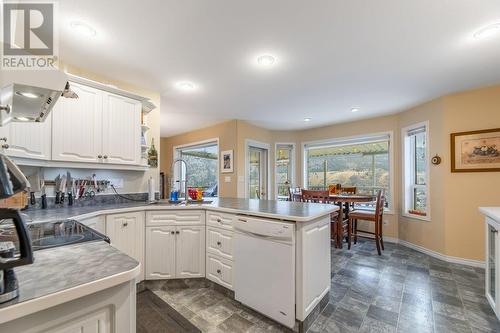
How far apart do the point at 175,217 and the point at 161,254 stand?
0.42 m

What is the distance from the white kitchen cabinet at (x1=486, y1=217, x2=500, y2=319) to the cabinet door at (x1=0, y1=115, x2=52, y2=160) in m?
3.75

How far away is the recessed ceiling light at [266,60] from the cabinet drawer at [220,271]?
204 centimetres

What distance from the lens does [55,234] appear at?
1.18 m

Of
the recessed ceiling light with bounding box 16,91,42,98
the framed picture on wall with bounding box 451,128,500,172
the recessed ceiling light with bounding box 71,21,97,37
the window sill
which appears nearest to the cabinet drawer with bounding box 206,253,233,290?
the recessed ceiling light with bounding box 16,91,42,98

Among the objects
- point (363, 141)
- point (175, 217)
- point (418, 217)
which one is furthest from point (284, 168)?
point (175, 217)

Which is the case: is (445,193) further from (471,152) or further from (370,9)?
(370,9)

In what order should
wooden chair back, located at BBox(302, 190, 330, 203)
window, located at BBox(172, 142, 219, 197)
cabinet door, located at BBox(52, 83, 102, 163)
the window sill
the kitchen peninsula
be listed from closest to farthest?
the kitchen peninsula, cabinet door, located at BBox(52, 83, 102, 163), the window sill, wooden chair back, located at BBox(302, 190, 330, 203), window, located at BBox(172, 142, 219, 197)

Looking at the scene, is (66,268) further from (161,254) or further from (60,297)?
(161,254)

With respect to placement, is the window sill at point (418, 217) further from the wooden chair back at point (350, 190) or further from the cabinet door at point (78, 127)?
the cabinet door at point (78, 127)

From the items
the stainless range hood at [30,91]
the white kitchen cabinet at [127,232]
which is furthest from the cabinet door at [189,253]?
the stainless range hood at [30,91]

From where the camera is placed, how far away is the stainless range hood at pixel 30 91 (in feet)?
2.50

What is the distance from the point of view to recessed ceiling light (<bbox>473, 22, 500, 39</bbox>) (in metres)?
1.73

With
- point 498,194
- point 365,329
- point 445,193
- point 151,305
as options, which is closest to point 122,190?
point 151,305

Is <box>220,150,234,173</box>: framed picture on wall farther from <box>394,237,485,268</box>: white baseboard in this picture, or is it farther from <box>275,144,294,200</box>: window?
<box>394,237,485,268</box>: white baseboard
